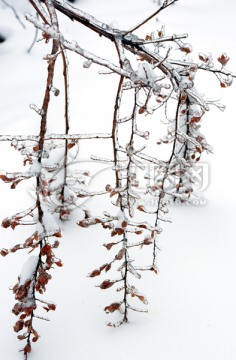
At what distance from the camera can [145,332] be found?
1.42m

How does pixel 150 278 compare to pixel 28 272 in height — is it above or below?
below

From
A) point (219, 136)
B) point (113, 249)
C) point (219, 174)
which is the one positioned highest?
point (219, 136)

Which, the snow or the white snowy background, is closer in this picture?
the snow

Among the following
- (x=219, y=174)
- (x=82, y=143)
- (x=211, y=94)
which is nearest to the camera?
(x=219, y=174)

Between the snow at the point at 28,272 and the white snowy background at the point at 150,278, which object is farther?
the white snowy background at the point at 150,278

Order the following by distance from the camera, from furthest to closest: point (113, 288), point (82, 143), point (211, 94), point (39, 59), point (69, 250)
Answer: point (39, 59) → point (211, 94) → point (82, 143) → point (69, 250) → point (113, 288)

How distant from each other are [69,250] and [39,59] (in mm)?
2208

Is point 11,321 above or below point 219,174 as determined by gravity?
below

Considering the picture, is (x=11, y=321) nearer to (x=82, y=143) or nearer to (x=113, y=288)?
(x=113, y=288)

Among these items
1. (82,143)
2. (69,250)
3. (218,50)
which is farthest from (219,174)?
(218,50)

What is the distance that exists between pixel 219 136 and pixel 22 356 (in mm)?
1772

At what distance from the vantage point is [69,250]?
5.68ft

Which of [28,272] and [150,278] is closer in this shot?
[28,272]

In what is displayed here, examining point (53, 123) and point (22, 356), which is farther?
point (53, 123)
